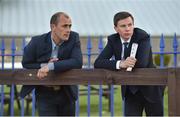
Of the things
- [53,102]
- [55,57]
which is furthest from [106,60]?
[53,102]

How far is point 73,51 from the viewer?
177 inches

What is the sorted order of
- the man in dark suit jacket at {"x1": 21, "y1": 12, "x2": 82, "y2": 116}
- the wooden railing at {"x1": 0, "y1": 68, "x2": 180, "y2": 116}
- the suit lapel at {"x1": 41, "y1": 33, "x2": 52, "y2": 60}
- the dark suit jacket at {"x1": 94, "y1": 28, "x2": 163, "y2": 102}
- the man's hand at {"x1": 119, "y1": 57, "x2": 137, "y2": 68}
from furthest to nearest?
the suit lapel at {"x1": 41, "y1": 33, "x2": 52, "y2": 60} → the man in dark suit jacket at {"x1": 21, "y1": 12, "x2": 82, "y2": 116} → the dark suit jacket at {"x1": 94, "y1": 28, "x2": 163, "y2": 102} → the man's hand at {"x1": 119, "y1": 57, "x2": 137, "y2": 68} → the wooden railing at {"x1": 0, "y1": 68, "x2": 180, "y2": 116}

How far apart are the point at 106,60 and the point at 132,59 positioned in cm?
33

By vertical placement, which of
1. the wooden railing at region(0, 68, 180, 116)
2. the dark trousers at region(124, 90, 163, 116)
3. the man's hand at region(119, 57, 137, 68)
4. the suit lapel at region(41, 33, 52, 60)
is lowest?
the dark trousers at region(124, 90, 163, 116)

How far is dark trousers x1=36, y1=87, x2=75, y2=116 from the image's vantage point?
14.9 feet

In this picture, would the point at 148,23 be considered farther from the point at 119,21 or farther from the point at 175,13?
the point at 119,21

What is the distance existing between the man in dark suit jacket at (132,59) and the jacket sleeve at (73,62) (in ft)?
0.60

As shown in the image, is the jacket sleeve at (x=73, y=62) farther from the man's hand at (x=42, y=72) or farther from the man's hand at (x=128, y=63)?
the man's hand at (x=128, y=63)

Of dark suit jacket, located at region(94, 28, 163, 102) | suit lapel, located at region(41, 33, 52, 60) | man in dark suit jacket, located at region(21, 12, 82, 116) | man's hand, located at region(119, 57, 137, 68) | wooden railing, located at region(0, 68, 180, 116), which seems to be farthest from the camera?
suit lapel, located at region(41, 33, 52, 60)

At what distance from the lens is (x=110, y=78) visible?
3.96 meters

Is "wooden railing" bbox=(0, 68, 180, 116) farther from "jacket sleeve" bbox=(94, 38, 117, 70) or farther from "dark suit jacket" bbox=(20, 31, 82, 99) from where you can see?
"dark suit jacket" bbox=(20, 31, 82, 99)

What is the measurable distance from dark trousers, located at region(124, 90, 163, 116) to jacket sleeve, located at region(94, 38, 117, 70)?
0.40m

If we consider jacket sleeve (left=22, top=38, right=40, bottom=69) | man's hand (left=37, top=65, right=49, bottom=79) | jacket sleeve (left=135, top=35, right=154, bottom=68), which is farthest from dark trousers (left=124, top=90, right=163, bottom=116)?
jacket sleeve (left=22, top=38, right=40, bottom=69)

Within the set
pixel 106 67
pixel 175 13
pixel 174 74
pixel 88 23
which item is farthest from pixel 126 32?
pixel 175 13
